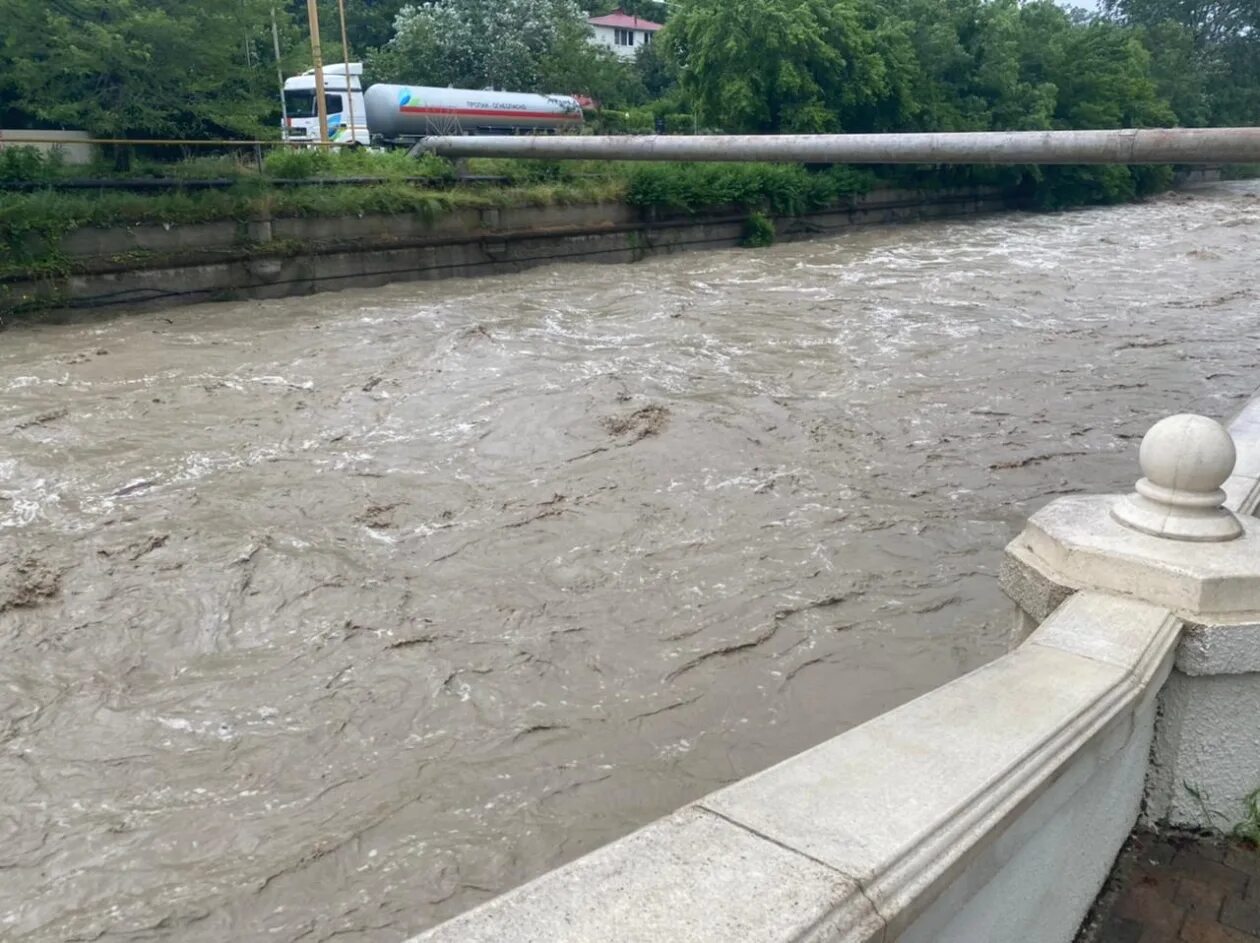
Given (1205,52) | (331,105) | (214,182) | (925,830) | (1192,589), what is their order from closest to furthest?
(925,830)
(1192,589)
(214,182)
(331,105)
(1205,52)

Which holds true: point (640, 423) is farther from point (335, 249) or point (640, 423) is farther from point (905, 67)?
point (905, 67)

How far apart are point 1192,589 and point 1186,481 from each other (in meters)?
0.30

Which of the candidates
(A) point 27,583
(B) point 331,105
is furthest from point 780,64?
(A) point 27,583

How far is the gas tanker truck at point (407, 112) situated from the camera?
83.9 ft

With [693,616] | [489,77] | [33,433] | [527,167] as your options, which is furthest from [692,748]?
[489,77]

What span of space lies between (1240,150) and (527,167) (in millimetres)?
13847

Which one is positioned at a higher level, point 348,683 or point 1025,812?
point 1025,812

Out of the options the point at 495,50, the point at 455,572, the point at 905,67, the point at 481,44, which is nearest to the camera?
the point at 455,572

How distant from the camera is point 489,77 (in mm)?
34250

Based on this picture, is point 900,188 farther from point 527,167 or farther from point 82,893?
point 82,893

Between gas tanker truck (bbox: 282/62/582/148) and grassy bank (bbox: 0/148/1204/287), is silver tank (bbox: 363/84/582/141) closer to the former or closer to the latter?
gas tanker truck (bbox: 282/62/582/148)

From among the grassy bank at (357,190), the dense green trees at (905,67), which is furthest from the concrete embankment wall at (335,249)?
the dense green trees at (905,67)

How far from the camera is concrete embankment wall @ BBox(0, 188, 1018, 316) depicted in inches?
519

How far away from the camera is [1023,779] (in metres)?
1.95
